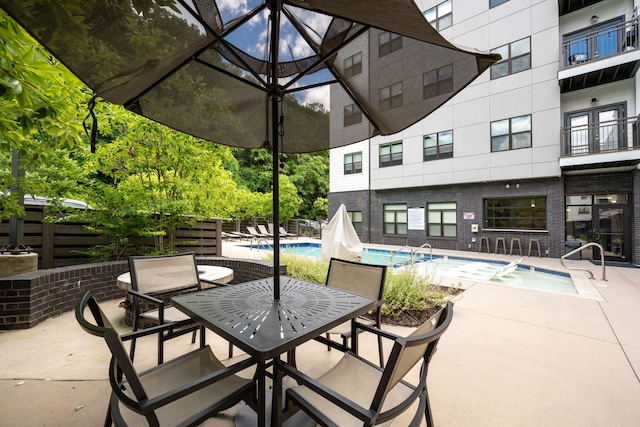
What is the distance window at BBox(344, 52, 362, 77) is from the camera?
7.20 feet

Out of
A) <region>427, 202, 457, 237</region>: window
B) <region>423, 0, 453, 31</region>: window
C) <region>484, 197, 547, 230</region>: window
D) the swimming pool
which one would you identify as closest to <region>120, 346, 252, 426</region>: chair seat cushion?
the swimming pool

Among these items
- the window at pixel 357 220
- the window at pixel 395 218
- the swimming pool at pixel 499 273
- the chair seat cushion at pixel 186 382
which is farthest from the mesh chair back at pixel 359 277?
the window at pixel 357 220

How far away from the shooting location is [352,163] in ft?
54.1

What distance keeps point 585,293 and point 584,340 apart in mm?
2712

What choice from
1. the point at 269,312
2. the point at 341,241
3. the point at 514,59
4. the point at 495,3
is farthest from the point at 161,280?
the point at 495,3

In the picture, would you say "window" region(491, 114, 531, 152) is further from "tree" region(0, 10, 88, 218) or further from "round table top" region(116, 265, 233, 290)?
"tree" region(0, 10, 88, 218)

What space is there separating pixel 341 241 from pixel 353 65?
5.47 metres

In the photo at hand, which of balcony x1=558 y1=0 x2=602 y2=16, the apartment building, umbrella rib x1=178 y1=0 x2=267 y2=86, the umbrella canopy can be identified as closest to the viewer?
umbrella rib x1=178 y1=0 x2=267 y2=86

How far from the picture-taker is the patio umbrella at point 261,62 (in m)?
1.38

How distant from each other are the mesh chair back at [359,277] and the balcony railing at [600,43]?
11.7m

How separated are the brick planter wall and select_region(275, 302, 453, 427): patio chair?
8.94 feet

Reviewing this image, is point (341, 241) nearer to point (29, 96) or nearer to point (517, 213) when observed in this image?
point (29, 96)

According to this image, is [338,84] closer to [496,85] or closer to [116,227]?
[116,227]

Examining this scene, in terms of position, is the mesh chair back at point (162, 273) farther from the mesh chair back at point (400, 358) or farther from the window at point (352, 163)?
the window at point (352, 163)
